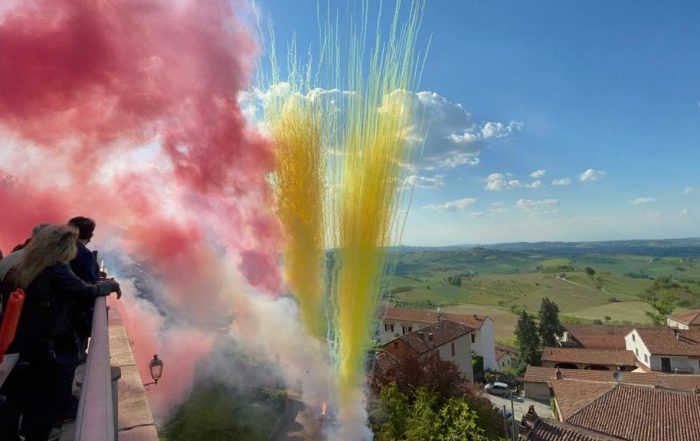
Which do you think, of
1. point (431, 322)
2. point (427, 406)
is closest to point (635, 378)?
point (431, 322)

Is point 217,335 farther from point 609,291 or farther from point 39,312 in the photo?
point 609,291

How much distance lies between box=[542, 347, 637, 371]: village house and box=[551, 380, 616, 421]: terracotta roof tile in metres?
15.2

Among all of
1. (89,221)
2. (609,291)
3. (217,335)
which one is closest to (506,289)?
(609,291)

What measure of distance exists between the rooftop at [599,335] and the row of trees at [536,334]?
309 cm

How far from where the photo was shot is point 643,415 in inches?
803

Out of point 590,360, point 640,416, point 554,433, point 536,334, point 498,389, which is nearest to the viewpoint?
point 554,433

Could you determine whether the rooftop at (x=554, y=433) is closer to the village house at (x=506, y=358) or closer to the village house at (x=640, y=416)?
the village house at (x=640, y=416)

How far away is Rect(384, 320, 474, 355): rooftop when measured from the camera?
3054 centimetres

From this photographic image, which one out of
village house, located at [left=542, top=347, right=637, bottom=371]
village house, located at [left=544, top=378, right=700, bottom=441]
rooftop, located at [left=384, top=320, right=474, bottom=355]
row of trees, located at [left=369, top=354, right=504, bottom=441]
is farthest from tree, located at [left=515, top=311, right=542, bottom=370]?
row of trees, located at [left=369, top=354, right=504, bottom=441]

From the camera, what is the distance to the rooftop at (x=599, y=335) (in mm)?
54844

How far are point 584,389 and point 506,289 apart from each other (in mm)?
99723

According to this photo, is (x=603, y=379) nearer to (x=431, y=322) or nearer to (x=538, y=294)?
(x=431, y=322)

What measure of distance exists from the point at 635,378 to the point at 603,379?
218 cm

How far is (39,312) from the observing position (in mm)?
2586
